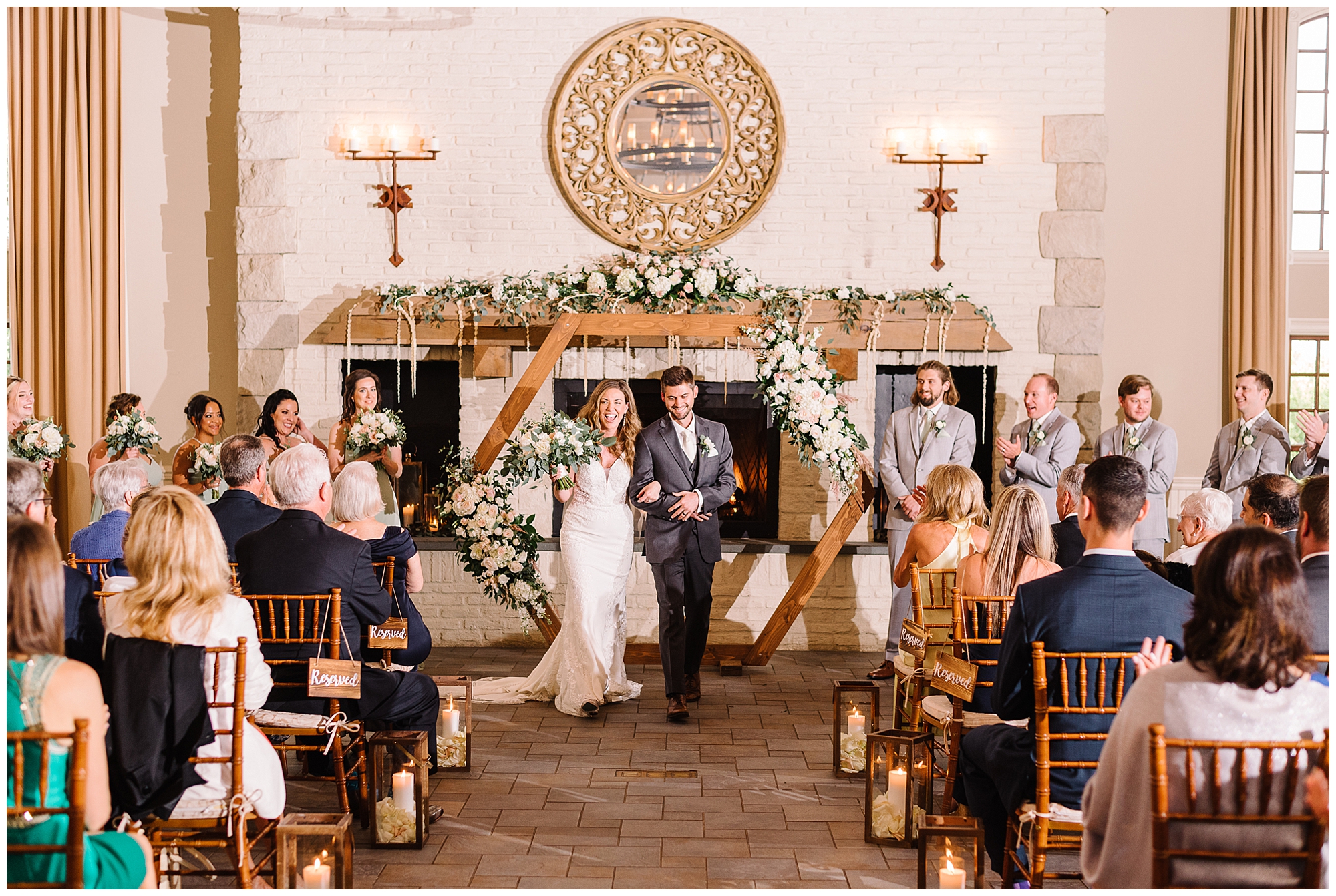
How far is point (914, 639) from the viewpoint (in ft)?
13.1

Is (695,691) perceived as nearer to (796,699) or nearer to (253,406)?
(796,699)

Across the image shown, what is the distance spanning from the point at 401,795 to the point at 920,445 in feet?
12.2

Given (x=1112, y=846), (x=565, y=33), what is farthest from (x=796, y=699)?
(x=565, y=33)

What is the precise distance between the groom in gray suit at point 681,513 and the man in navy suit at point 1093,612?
2.63 m

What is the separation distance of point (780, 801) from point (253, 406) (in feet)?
15.2

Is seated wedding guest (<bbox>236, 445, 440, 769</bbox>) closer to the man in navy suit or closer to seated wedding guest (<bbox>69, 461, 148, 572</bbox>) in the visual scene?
seated wedding guest (<bbox>69, 461, 148, 572</bbox>)

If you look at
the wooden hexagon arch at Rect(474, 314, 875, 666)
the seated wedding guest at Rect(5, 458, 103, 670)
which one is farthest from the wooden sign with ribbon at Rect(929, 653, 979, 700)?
the wooden hexagon arch at Rect(474, 314, 875, 666)

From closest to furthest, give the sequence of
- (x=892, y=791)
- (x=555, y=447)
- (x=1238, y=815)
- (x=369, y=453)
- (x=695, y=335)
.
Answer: (x=1238, y=815)
(x=892, y=791)
(x=555, y=447)
(x=369, y=453)
(x=695, y=335)

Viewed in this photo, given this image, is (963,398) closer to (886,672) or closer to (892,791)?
(886,672)

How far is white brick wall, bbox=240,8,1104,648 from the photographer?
6852 mm

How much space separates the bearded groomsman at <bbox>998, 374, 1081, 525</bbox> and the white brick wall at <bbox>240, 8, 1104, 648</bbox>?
2.78ft

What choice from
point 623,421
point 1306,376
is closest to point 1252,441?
point 1306,376

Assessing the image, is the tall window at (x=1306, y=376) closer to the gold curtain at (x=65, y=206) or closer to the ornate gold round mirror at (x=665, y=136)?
the ornate gold round mirror at (x=665, y=136)

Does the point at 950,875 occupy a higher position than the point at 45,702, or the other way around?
the point at 45,702
